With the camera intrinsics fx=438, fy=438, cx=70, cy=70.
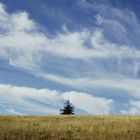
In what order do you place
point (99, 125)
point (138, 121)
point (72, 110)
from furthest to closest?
point (72, 110), point (138, 121), point (99, 125)

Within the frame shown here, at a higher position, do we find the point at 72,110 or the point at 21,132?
the point at 72,110

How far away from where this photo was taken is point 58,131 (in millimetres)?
24078

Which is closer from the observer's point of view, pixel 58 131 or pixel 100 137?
pixel 100 137

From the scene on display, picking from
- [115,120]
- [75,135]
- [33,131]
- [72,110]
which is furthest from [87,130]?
[72,110]

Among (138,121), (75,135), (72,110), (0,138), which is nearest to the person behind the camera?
(0,138)

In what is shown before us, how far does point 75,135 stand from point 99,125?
140 inches

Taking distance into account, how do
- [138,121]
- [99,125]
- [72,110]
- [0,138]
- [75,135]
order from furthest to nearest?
[72,110], [138,121], [99,125], [75,135], [0,138]

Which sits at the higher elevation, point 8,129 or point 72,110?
point 72,110

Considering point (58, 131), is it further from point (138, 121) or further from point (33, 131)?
point (138, 121)

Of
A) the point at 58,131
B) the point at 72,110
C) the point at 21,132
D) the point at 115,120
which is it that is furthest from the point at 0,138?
the point at 72,110

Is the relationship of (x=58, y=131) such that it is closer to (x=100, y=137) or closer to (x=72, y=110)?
(x=100, y=137)

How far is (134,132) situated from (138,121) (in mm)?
4248

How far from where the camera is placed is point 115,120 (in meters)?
29.1

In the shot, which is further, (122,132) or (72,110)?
(72,110)
